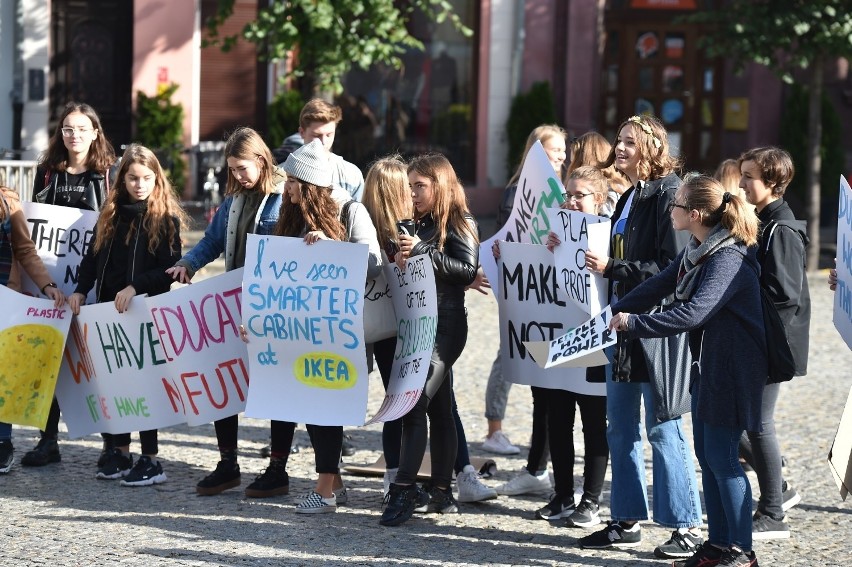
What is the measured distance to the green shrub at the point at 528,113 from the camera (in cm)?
2045

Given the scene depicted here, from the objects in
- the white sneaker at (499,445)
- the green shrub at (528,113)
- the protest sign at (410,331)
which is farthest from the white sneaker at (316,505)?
the green shrub at (528,113)

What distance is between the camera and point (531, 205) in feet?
23.3

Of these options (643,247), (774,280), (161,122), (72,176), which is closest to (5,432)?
(72,176)

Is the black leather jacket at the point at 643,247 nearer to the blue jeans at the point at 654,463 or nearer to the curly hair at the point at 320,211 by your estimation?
the blue jeans at the point at 654,463

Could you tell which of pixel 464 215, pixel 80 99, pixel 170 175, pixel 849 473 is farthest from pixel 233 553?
pixel 80 99

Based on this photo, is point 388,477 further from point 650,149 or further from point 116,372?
point 650,149

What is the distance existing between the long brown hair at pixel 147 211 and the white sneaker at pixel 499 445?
221 cm

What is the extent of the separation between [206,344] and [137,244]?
62 centimetres

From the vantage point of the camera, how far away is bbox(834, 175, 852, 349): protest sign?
20.2 ft

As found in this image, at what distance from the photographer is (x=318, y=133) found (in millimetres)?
7883

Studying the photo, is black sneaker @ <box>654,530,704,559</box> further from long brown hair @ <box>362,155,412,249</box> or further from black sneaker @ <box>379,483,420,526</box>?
long brown hair @ <box>362,155,412,249</box>

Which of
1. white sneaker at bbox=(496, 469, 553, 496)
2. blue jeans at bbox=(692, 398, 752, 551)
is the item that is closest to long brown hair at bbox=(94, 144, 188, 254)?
white sneaker at bbox=(496, 469, 553, 496)

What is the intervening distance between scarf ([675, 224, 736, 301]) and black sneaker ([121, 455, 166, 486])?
3062 millimetres

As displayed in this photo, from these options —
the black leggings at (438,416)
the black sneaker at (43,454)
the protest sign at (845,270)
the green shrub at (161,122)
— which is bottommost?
the black sneaker at (43,454)
